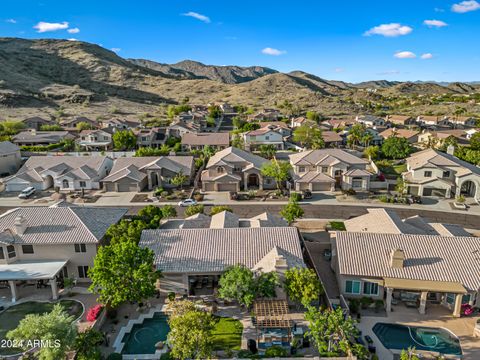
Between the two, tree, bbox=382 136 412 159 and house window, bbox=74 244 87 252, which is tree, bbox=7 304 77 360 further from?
tree, bbox=382 136 412 159

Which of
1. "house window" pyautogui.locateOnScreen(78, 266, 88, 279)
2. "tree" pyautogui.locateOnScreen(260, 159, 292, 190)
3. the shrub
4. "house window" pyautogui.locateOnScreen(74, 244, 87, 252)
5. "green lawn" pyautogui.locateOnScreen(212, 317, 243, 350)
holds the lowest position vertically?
"green lawn" pyautogui.locateOnScreen(212, 317, 243, 350)

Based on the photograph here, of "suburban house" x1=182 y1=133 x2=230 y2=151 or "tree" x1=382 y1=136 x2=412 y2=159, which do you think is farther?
"suburban house" x1=182 y1=133 x2=230 y2=151

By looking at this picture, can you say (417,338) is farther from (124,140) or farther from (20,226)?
(124,140)

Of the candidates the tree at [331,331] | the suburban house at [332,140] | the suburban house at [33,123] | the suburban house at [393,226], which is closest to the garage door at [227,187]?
the suburban house at [393,226]

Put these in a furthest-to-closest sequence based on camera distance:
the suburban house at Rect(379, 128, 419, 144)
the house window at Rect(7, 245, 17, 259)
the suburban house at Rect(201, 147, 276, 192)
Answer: the suburban house at Rect(379, 128, 419, 144), the suburban house at Rect(201, 147, 276, 192), the house window at Rect(7, 245, 17, 259)

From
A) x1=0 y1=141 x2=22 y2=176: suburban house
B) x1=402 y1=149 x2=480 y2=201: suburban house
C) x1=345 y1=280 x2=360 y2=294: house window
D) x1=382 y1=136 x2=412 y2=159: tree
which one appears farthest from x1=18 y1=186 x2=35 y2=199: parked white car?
x1=382 y1=136 x2=412 y2=159: tree

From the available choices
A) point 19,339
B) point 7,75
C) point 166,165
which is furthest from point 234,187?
point 7,75

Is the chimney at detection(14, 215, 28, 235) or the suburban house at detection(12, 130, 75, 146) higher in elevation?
the suburban house at detection(12, 130, 75, 146)

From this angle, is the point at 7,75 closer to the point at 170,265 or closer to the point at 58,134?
the point at 58,134
